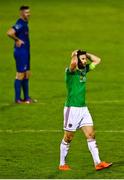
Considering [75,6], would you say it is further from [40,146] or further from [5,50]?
[40,146]

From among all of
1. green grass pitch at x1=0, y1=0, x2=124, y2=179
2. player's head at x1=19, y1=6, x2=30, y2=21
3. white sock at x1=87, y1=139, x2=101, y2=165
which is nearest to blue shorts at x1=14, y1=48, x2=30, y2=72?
player's head at x1=19, y1=6, x2=30, y2=21

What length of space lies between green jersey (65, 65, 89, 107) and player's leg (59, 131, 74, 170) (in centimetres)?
58

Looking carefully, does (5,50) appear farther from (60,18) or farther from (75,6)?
(75,6)

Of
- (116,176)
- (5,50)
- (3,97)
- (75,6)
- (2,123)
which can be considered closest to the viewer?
(116,176)

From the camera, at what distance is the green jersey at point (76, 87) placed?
53.5 feet

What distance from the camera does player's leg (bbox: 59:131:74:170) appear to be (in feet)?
53.9

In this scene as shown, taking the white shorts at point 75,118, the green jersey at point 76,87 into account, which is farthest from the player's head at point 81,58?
the white shorts at point 75,118

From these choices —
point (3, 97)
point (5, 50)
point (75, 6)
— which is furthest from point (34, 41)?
point (3, 97)

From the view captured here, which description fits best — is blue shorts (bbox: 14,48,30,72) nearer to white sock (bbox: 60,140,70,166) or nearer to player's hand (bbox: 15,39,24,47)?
player's hand (bbox: 15,39,24,47)

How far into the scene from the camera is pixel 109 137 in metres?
19.5

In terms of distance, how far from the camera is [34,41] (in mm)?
35281

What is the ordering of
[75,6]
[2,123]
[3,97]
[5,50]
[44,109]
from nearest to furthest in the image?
[2,123] → [44,109] → [3,97] → [5,50] → [75,6]

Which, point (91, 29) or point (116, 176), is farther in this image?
point (91, 29)

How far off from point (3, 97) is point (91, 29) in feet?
44.9
